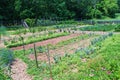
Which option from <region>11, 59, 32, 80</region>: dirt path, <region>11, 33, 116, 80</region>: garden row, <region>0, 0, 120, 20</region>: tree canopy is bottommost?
<region>11, 59, 32, 80</region>: dirt path

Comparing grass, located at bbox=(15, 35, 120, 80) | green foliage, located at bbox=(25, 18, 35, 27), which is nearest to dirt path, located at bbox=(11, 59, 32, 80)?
grass, located at bbox=(15, 35, 120, 80)

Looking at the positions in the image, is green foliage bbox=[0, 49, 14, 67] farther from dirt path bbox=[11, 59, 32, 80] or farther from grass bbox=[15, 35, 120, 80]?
grass bbox=[15, 35, 120, 80]

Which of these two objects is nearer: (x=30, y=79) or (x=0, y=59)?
(x=30, y=79)

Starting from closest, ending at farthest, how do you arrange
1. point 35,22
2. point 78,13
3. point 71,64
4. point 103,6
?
point 71,64
point 35,22
point 78,13
point 103,6

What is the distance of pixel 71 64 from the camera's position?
12.7 m

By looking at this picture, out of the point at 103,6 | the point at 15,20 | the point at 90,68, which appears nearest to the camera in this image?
the point at 90,68

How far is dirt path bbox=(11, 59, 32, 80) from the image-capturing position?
11.5 metres

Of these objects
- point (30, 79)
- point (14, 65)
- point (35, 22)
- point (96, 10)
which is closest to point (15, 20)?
point (35, 22)

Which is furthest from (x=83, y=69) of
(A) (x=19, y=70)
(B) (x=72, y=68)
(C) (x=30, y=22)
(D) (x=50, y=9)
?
(D) (x=50, y=9)

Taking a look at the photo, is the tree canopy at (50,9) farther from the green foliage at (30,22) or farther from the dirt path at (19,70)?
the dirt path at (19,70)

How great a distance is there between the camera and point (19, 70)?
1273cm

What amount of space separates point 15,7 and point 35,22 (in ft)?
15.0

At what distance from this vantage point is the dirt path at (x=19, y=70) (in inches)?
452

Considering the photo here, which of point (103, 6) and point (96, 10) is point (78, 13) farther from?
point (103, 6)
